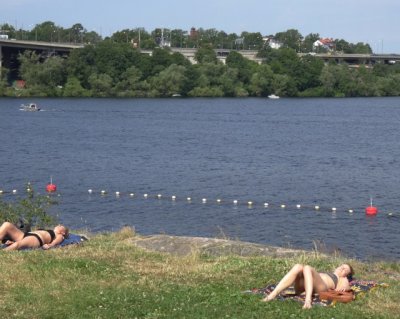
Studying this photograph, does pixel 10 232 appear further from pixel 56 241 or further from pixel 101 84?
pixel 101 84

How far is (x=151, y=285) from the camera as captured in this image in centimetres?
1195

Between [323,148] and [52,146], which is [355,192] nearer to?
[323,148]

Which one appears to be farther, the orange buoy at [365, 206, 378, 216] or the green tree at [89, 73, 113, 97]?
the green tree at [89, 73, 113, 97]

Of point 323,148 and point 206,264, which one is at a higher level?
point 206,264

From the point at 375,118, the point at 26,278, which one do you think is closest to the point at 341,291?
the point at 26,278

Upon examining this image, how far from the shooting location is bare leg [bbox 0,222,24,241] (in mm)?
15273

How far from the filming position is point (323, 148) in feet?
211

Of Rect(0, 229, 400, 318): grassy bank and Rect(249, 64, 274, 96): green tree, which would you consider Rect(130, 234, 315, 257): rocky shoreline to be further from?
Rect(249, 64, 274, 96): green tree

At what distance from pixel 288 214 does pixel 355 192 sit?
7.60 m

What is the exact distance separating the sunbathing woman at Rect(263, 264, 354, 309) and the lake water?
1477cm

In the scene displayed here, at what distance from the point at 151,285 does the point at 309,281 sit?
2383mm

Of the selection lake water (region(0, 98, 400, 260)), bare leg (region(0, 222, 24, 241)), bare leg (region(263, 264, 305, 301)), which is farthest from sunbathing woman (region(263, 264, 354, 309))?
lake water (region(0, 98, 400, 260))

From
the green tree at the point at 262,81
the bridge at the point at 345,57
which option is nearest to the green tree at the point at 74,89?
the green tree at the point at 262,81

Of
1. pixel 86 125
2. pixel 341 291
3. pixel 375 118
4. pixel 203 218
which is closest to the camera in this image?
pixel 341 291
